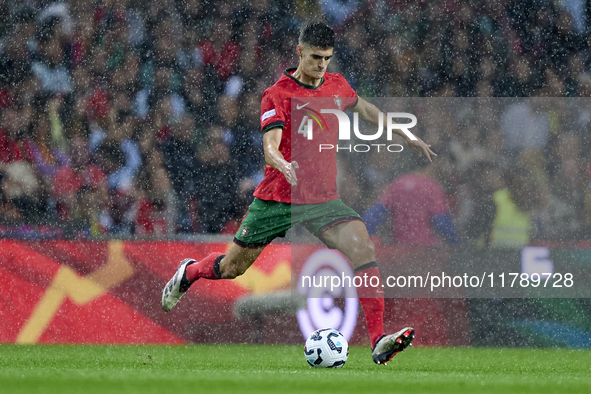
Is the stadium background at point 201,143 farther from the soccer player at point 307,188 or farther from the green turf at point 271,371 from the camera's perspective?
the soccer player at point 307,188

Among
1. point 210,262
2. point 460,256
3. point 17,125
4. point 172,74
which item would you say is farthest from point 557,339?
point 17,125

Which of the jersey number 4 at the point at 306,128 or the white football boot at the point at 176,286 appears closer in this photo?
the jersey number 4 at the point at 306,128

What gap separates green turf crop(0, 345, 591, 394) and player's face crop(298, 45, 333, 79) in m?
1.75

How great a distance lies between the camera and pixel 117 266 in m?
7.11

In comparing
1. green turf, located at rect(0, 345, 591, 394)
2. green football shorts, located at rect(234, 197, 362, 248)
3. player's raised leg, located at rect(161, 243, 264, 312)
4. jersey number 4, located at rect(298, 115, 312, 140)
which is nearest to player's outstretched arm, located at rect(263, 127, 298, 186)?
jersey number 4, located at rect(298, 115, 312, 140)

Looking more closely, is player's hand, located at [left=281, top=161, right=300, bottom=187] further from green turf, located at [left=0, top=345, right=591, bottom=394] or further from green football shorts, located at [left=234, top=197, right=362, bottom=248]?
green turf, located at [left=0, top=345, right=591, bottom=394]

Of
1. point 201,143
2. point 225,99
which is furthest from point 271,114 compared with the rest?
point 225,99

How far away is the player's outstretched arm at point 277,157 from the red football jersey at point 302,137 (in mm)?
57

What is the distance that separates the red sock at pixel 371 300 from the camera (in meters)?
5.11

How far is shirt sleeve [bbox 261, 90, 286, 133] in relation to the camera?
5.36 meters

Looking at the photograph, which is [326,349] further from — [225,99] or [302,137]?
[225,99]

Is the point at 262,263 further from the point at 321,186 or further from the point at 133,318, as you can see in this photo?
the point at 321,186

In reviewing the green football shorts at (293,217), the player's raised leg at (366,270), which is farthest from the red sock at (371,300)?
the green football shorts at (293,217)

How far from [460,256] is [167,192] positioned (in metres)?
2.59
